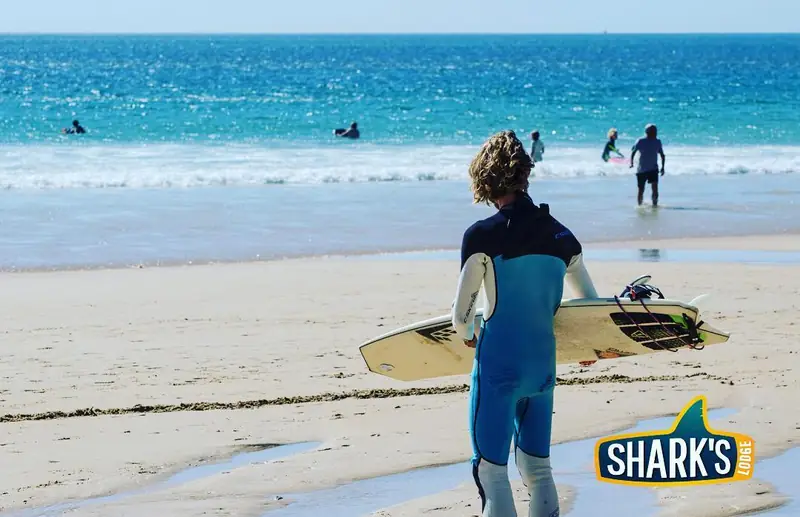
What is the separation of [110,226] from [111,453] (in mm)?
10061

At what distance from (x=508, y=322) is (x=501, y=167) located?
0.51 m

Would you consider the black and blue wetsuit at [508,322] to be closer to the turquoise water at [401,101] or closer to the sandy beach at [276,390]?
the sandy beach at [276,390]

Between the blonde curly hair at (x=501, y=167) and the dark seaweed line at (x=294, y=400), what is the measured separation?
332 cm

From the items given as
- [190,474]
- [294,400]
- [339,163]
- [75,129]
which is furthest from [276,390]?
[75,129]

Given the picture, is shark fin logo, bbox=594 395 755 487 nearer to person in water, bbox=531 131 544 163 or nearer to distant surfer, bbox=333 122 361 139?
person in water, bbox=531 131 544 163

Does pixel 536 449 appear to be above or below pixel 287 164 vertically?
below

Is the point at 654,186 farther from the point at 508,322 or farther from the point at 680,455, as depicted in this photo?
the point at 508,322

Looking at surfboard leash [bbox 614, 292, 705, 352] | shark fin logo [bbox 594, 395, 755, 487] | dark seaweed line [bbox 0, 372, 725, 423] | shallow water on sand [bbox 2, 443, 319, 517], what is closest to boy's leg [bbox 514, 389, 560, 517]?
surfboard leash [bbox 614, 292, 705, 352]

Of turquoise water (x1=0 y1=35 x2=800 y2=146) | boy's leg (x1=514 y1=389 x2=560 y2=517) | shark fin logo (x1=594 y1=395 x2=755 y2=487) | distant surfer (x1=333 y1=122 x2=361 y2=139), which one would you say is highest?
turquoise water (x1=0 y1=35 x2=800 y2=146)

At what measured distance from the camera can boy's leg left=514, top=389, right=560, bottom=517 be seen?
13.2 feet

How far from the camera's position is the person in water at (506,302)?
3.86m

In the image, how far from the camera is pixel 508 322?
390cm

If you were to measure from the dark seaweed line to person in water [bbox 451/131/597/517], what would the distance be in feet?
10.1

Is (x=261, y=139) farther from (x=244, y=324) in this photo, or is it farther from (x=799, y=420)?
(x=799, y=420)
